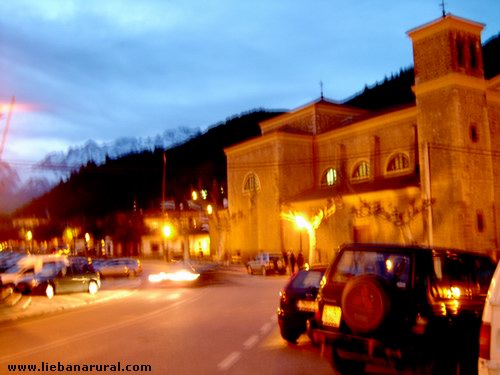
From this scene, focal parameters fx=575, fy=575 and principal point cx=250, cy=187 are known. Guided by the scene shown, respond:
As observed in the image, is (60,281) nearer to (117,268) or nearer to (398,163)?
(117,268)

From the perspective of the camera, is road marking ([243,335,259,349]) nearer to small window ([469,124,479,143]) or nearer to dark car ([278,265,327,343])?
dark car ([278,265,327,343])

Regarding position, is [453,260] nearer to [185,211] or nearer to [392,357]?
[392,357]

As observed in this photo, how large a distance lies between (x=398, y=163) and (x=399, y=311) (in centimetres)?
3606

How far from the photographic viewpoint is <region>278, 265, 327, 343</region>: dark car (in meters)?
10.9

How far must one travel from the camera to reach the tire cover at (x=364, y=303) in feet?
22.7

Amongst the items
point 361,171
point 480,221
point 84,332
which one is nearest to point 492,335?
point 84,332

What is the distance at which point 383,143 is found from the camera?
141 ft

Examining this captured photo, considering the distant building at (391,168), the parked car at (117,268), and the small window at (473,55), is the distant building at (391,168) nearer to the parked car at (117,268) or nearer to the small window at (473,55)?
the small window at (473,55)

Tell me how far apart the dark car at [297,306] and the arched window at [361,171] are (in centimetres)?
3374

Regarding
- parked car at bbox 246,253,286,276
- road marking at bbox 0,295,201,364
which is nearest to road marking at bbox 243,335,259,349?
road marking at bbox 0,295,201,364

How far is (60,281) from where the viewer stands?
24.2 metres

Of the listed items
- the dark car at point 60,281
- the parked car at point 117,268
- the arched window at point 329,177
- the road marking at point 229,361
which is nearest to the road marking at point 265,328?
the road marking at point 229,361

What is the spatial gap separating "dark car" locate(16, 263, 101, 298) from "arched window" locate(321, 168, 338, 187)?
85.2 ft

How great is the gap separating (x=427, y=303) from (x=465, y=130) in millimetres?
28687
